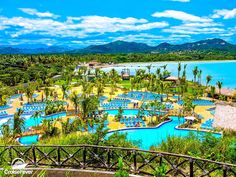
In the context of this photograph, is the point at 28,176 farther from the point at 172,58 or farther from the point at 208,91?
the point at 172,58

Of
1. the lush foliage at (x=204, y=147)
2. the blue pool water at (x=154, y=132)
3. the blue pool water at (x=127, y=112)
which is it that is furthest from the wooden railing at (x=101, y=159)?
the blue pool water at (x=127, y=112)

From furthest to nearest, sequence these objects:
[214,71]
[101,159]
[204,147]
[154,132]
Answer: [214,71] → [154,132] → [204,147] → [101,159]

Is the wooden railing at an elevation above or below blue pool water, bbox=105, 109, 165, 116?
above

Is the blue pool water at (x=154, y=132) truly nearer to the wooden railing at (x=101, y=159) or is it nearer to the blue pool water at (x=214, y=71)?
the wooden railing at (x=101, y=159)

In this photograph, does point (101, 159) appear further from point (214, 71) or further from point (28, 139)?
point (214, 71)

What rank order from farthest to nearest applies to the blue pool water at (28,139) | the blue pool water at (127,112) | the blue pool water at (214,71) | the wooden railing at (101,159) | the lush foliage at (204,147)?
1. the blue pool water at (214,71)
2. the blue pool water at (127,112)
3. the blue pool water at (28,139)
4. the lush foliage at (204,147)
5. the wooden railing at (101,159)

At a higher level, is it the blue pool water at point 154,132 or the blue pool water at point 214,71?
the blue pool water at point 214,71

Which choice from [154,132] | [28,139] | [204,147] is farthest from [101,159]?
[154,132]

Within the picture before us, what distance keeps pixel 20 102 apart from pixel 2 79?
15.7m

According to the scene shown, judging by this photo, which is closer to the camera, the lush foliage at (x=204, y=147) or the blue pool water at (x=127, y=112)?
the lush foliage at (x=204, y=147)

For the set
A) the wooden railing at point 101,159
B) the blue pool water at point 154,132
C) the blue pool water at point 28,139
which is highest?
the wooden railing at point 101,159

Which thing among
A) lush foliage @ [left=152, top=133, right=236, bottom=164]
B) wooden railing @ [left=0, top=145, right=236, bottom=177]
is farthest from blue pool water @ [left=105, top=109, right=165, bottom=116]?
wooden railing @ [left=0, top=145, right=236, bottom=177]

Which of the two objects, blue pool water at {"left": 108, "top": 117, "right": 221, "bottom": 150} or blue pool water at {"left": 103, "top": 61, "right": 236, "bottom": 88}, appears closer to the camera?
blue pool water at {"left": 108, "top": 117, "right": 221, "bottom": 150}

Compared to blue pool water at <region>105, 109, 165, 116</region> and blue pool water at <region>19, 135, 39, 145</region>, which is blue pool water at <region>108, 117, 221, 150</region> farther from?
blue pool water at <region>19, 135, 39, 145</region>
